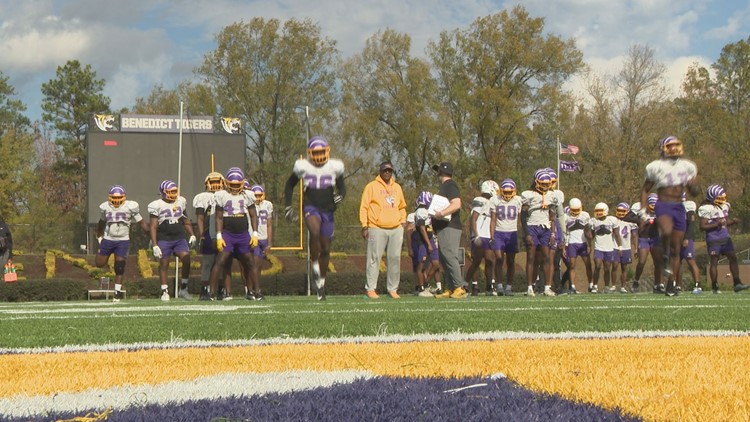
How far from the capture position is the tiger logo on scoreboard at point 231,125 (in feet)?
112

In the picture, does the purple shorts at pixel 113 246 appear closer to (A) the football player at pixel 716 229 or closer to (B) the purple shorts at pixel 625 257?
(A) the football player at pixel 716 229

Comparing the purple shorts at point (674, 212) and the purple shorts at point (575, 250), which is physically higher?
the purple shorts at point (674, 212)

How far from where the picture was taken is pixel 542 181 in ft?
44.9

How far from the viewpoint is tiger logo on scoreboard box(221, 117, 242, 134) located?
3418cm

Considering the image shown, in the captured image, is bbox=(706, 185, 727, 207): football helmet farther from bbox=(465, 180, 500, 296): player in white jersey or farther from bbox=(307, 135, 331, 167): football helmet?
bbox=(307, 135, 331, 167): football helmet

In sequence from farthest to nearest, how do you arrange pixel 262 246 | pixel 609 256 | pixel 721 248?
pixel 609 256 → pixel 262 246 → pixel 721 248

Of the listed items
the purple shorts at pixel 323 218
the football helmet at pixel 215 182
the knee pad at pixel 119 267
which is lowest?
the knee pad at pixel 119 267

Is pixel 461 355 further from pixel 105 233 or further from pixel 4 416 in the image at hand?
pixel 105 233

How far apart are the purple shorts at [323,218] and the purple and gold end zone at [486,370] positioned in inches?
219

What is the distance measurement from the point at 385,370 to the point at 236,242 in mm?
9432

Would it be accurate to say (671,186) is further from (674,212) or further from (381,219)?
(381,219)

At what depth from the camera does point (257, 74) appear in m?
44.6

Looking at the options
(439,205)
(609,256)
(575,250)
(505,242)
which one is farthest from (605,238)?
(439,205)

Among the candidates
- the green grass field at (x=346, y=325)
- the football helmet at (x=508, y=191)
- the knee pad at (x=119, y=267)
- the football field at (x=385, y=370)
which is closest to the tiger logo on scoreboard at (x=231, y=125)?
the knee pad at (x=119, y=267)
